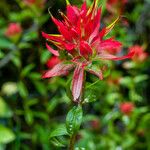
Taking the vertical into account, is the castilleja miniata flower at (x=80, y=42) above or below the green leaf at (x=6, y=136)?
above

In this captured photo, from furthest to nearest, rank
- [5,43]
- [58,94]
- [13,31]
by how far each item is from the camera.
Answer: [58,94] → [5,43] → [13,31]

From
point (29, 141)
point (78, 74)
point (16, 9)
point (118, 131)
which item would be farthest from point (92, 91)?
point (16, 9)

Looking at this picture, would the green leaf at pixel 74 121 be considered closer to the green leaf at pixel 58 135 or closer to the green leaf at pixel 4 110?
the green leaf at pixel 58 135

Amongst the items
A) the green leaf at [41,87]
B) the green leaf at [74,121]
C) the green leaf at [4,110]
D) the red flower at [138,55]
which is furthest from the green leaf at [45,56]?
the green leaf at [74,121]

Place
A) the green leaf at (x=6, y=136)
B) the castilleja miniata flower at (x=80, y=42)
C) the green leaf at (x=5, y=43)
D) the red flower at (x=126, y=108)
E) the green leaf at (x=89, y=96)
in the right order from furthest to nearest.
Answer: the green leaf at (x=5, y=43)
the green leaf at (x=6, y=136)
the red flower at (x=126, y=108)
the green leaf at (x=89, y=96)
the castilleja miniata flower at (x=80, y=42)

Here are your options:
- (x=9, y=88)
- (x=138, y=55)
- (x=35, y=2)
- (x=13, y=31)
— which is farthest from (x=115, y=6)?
(x=9, y=88)

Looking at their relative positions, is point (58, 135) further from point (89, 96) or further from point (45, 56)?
point (45, 56)
